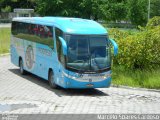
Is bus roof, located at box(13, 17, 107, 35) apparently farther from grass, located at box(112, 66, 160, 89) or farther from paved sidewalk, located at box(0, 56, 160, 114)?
grass, located at box(112, 66, 160, 89)

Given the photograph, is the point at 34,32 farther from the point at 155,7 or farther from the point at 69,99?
the point at 155,7

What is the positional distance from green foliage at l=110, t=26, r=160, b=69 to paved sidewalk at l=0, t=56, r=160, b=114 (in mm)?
2486

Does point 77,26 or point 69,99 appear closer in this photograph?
point 69,99

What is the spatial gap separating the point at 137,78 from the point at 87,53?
3.56 meters

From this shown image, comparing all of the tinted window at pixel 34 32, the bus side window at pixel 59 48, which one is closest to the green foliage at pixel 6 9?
the tinted window at pixel 34 32

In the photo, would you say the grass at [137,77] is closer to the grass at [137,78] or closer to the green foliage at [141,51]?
the grass at [137,78]

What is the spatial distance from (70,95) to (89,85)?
0.76 m

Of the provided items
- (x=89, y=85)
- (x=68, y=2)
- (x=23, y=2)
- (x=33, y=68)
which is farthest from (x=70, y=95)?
(x=23, y=2)

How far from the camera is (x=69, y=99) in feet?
48.1

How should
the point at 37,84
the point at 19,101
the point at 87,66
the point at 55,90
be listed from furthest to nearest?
the point at 37,84 → the point at 55,90 → the point at 87,66 → the point at 19,101

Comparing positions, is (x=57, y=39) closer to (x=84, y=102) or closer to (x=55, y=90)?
(x=55, y=90)

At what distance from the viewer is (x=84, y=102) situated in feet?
46.3

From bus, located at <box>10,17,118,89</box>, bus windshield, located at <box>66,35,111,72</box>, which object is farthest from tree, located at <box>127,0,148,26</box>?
bus windshield, located at <box>66,35,111,72</box>

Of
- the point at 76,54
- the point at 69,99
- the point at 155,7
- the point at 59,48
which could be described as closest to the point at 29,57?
the point at 59,48
